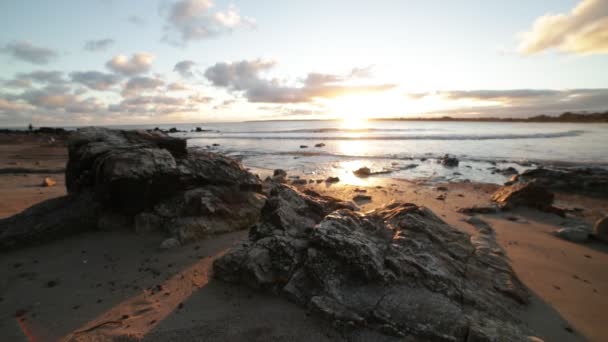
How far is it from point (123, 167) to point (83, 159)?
6.25 ft

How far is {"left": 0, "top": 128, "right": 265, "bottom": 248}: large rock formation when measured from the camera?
5766 millimetres

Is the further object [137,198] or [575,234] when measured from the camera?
[575,234]

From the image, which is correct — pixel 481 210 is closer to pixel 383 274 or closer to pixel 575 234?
pixel 575 234

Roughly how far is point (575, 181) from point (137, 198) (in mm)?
15752

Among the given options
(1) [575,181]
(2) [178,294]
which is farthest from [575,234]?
(2) [178,294]

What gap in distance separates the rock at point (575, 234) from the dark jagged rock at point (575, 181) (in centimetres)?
535

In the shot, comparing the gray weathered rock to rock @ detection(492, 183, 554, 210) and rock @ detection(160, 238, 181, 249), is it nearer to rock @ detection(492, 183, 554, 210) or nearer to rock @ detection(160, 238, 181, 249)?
rock @ detection(492, 183, 554, 210)

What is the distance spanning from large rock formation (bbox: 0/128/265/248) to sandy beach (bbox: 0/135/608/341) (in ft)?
1.05

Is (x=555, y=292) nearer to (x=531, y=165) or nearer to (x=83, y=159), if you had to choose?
(x=83, y=159)

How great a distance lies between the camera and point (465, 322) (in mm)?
3020

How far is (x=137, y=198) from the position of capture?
618cm

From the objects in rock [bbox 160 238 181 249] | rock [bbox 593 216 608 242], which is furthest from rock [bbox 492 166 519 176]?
rock [bbox 160 238 181 249]

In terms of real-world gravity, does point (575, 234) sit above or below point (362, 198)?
below

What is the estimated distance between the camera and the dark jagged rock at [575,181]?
10424mm
